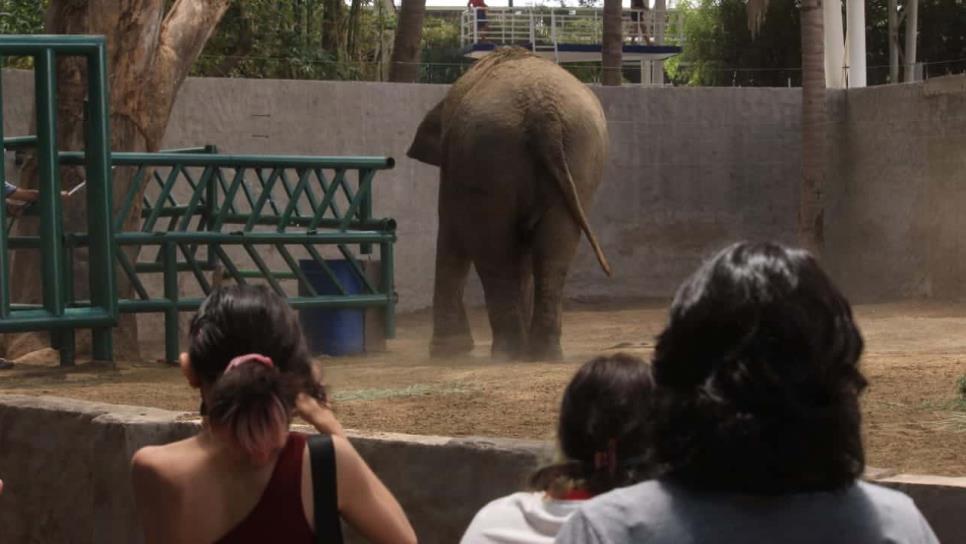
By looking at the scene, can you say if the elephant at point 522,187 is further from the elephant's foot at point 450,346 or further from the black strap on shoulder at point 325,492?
the black strap on shoulder at point 325,492

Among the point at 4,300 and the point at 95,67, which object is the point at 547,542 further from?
the point at 95,67

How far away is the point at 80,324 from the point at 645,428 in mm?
7690

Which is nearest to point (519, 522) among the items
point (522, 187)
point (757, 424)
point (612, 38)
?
point (757, 424)

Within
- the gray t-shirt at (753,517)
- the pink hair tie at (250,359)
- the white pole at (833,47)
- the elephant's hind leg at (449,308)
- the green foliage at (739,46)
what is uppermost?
the green foliage at (739,46)

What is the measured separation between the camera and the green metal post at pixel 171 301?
35.1 feet

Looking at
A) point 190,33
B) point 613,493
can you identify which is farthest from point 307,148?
point 613,493

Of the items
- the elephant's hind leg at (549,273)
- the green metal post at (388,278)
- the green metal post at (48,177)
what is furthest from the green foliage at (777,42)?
the green metal post at (48,177)

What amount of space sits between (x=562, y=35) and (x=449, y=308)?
35734 millimetres

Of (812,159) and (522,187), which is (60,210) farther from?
(812,159)

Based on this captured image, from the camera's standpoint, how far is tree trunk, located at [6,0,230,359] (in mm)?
11531

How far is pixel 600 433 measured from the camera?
274 cm

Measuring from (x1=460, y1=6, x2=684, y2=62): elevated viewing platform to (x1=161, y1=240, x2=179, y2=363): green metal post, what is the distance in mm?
28902

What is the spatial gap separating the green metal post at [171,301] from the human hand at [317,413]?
7185mm

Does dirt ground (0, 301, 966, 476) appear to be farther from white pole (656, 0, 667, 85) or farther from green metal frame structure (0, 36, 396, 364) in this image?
white pole (656, 0, 667, 85)
